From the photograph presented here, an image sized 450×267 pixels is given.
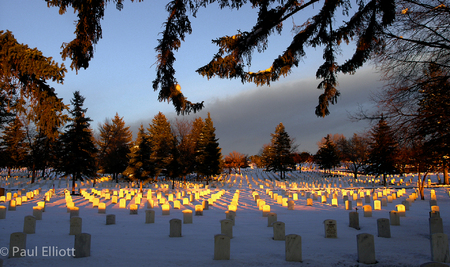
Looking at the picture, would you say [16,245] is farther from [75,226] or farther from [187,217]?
[187,217]

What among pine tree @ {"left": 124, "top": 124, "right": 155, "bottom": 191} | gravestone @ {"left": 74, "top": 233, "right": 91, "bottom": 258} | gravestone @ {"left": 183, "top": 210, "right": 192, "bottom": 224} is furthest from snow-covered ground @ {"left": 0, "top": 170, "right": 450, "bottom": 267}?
pine tree @ {"left": 124, "top": 124, "right": 155, "bottom": 191}

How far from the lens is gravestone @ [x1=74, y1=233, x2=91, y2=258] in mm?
5582

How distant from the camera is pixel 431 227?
27.3 feet

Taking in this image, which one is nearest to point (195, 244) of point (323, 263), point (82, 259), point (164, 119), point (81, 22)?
point (82, 259)

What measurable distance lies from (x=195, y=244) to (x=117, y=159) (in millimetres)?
40009

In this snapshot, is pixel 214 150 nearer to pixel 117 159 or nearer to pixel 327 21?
pixel 117 159

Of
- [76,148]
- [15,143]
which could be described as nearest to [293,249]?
[76,148]

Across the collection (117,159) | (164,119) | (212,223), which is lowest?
(212,223)

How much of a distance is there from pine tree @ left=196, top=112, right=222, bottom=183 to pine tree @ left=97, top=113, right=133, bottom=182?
11962 millimetres

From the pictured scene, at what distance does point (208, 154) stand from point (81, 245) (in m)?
35.6

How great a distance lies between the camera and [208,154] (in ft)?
135

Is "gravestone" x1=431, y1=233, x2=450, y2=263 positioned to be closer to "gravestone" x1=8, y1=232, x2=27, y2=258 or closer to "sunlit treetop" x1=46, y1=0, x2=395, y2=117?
"sunlit treetop" x1=46, y1=0, x2=395, y2=117

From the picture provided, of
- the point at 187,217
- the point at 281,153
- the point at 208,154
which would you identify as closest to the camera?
the point at 187,217

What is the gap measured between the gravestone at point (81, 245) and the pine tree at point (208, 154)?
111ft
